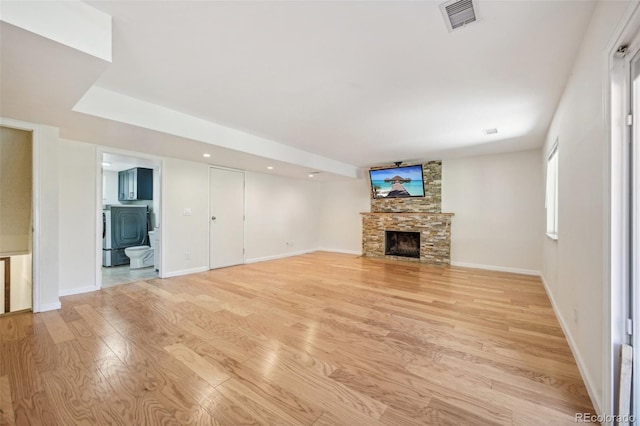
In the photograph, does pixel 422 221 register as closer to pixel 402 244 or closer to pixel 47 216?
pixel 402 244

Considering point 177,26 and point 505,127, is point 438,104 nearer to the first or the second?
point 505,127

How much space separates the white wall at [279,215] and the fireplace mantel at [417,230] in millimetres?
1630

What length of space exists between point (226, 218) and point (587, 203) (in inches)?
209

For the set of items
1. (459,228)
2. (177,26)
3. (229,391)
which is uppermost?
(177,26)

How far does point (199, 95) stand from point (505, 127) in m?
3.95

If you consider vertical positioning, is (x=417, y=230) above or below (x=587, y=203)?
below

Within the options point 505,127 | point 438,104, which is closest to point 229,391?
point 438,104

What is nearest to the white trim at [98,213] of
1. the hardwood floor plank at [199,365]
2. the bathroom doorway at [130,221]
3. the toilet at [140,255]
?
the bathroom doorway at [130,221]

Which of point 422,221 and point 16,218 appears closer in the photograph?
point 16,218

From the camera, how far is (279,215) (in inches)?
266

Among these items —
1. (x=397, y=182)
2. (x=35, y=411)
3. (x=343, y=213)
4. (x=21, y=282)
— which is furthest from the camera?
(x=343, y=213)

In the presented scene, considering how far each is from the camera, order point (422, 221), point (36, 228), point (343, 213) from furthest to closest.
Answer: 1. point (343, 213)
2. point (422, 221)
3. point (36, 228)

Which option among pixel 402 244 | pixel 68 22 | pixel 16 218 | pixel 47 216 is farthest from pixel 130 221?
pixel 402 244

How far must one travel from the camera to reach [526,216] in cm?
495
